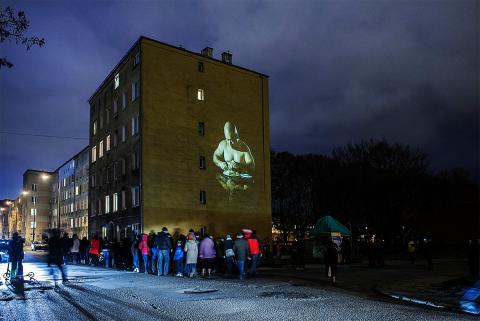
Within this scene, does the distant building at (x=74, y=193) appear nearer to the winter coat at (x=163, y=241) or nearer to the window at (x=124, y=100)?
the window at (x=124, y=100)

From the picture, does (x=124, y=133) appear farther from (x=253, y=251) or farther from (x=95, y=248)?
(x=253, y=251)

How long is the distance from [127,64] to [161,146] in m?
8.85

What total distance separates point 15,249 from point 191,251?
6487 millimetres

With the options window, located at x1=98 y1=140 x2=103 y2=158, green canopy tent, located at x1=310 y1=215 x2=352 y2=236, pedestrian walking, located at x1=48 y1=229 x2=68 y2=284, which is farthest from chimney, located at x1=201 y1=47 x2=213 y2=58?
pedestrian walking, located at x1=48 y1=229 x2=68 y2=284

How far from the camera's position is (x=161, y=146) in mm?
41031

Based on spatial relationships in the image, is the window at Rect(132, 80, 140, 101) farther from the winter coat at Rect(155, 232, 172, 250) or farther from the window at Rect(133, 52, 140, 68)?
the winter coat at Rect(155, 232, 172, 250)

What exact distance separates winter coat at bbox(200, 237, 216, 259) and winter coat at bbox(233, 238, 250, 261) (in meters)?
→ 1.38

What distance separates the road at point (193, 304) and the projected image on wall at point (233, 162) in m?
29.2

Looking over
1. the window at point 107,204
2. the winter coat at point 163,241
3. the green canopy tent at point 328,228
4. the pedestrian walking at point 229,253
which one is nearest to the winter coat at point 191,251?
the winter coat at point 163,241

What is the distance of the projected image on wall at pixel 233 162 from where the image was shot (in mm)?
44719

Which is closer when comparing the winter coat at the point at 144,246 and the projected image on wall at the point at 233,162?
the winter coat at the point at 144,246

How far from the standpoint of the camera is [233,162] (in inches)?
1804

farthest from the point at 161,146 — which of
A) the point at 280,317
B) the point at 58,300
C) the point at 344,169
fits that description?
the point at 280,317

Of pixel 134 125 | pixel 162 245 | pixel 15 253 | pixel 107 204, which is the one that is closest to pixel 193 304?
pixel 15 253
